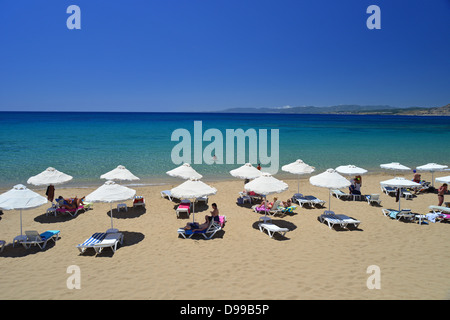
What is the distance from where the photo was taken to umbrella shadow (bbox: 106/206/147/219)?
34.3ft

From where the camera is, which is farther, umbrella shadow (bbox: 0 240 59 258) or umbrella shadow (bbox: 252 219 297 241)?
umbrella shadow (bbox: 252 219 297 241)

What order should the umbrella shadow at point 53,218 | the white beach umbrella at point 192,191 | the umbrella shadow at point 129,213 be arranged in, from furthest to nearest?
1. the umbrella shadow at point 129,213
2. the umbrella shadow at point 53,218
3. the white beach umbrella at point 192,191

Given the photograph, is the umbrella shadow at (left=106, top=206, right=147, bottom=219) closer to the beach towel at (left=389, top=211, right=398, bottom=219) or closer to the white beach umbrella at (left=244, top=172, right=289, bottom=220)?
the white beach umbrella at (left=244, top=172, right=289, bottom=220)

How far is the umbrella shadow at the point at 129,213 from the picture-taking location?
34.3 feet

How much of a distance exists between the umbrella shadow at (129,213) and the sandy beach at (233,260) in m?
0.09

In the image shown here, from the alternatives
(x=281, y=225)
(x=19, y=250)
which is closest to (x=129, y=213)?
(x=19, y=250)

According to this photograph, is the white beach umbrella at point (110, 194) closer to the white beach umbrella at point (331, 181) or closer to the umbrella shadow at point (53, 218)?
the umbrella shadow at point (53, 218)

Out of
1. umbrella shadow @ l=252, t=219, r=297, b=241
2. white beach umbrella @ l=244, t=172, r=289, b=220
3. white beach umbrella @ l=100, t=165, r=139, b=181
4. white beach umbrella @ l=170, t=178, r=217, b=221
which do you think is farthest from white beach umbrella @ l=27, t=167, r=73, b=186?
umbrella shadow @ l=252, t=219, r=297, b=241

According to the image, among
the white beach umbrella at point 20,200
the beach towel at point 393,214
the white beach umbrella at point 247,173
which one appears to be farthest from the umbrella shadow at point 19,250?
the beach towel at point 393,214

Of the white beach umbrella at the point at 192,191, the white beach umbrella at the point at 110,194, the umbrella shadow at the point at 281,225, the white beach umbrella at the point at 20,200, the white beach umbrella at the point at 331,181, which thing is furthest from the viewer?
the white beach umbrella at the point at 331,181

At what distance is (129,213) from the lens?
1079 centimetres

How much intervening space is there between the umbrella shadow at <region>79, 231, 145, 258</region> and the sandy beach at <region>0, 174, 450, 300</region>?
56mm

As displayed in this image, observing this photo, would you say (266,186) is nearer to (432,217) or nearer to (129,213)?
(129,213)
